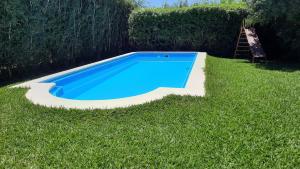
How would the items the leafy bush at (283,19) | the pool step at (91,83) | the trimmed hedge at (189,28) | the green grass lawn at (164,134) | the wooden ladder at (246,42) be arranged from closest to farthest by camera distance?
the green grass lawn at (164,134) < the pool step at (91,83) < the leafy bush at (283,19) < the wooden ladder at (246,42) < the trimmed hedge at (189,28)

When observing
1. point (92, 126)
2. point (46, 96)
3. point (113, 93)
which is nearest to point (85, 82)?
point (113, 93)

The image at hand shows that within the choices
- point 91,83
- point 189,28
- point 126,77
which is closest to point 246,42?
point 189,28

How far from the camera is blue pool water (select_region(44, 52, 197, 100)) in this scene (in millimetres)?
8562

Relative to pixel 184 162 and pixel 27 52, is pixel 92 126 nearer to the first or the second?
pixel 184 162

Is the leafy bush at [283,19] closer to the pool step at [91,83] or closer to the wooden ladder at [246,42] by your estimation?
the wooden ladder at [246,42]

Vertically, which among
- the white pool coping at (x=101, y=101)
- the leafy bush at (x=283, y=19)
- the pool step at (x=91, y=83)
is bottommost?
the pool step at (x=91, y=83)

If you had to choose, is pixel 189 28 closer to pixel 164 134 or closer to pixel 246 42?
pixel 246 42

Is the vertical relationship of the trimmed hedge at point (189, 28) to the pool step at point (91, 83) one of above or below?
above

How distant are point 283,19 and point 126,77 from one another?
704 cm

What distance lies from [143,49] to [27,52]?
875cm

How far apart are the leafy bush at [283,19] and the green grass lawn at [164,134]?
5.08 metres

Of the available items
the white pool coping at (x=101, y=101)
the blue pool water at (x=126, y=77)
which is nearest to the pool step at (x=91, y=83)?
the blue pool water at (x=126, y=77)

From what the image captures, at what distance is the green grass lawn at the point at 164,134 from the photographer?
3.71 m

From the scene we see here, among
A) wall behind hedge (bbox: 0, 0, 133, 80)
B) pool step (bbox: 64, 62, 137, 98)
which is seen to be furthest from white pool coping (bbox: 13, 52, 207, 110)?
wall behind hedge (bbox: 0, 0, 133, 80)
